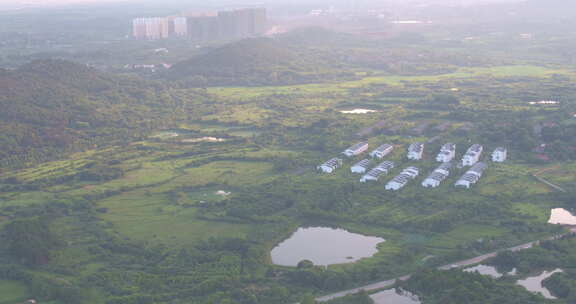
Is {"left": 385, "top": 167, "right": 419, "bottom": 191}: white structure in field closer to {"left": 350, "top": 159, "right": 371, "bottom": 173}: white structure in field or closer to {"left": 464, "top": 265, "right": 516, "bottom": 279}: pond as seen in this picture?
{"left": 350, "top": 159, "right": 371, "bottom": 173}: white structure in field

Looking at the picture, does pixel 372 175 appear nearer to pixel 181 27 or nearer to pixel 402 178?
pixel 402 178

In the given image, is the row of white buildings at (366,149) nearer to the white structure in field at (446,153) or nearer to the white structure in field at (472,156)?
the white structure in field at (446,153)

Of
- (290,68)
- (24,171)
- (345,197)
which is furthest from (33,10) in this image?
(345,197)

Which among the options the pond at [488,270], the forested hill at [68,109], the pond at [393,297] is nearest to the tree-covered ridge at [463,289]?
the pond at [393,297]

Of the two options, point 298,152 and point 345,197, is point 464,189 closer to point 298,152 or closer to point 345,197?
point 345,197

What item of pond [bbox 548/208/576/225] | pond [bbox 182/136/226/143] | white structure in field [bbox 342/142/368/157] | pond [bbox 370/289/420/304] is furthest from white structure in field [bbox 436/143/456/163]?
pond [bbox 370/289/420/304]

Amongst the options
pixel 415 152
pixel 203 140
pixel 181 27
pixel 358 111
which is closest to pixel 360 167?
pixel 415 152
